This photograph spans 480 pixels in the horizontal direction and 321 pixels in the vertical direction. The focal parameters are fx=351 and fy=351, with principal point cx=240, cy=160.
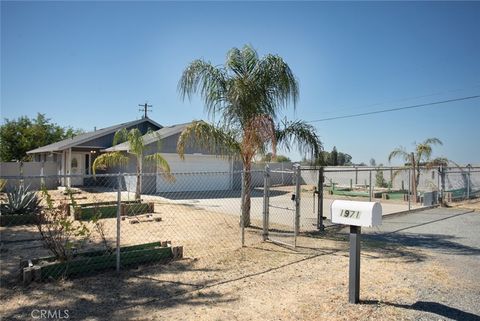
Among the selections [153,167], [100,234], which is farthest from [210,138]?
[153,167]

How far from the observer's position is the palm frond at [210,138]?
9.08 metres

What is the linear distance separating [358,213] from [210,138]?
5450 mm

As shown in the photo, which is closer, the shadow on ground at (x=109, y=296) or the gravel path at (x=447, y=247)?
the shadow on ground at (x=109, y=296)

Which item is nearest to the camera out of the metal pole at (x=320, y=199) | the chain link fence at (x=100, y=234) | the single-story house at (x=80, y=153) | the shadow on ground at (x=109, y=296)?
the shadow on ground at (x=109, y=296)

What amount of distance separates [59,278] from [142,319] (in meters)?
1.93

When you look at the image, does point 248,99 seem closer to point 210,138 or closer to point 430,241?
point 210,138

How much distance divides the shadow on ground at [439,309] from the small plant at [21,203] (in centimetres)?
991

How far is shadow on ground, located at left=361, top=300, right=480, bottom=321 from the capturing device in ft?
13.7

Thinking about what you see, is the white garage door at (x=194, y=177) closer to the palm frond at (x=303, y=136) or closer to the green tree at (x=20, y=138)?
the palm frond at (x=303, y=136)

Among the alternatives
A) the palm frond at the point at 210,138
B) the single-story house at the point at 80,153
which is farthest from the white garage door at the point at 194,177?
the palm frond at the point at 210,138

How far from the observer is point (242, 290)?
496 cm

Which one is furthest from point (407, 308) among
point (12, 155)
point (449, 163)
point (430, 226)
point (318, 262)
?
point (12, 155)

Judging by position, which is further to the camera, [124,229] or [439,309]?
[124,229]

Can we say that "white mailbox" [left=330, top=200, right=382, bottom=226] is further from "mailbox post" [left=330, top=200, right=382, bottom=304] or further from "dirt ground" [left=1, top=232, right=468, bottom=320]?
"dirt ground" [left=1, top=232, right=468, bottom=320]
